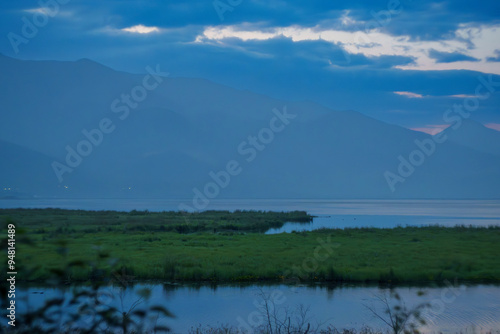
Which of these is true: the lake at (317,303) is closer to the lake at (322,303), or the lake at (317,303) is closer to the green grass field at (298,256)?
the lake at (322,303)

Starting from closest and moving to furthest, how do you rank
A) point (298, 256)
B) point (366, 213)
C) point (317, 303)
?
point (317, 303) < point (298, 256) < point (366, 213)

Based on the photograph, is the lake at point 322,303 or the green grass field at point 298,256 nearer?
the lake at point 322,303

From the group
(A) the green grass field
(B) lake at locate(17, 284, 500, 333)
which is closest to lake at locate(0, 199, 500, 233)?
(A) the green grass field

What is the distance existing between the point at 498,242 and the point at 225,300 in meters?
22.7

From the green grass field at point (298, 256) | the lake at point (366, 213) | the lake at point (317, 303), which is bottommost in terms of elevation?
the lake at point (317, 303)

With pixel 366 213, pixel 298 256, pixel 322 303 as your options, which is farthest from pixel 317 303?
pixel 366 213

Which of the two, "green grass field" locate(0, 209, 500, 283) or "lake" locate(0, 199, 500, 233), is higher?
"lake" locate(0, 199, 500, 233)

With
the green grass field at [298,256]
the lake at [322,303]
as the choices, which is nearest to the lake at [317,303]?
the lake at [322,303]

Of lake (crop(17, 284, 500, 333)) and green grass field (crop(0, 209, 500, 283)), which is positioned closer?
lake (crop(17, 284, 500, 333))

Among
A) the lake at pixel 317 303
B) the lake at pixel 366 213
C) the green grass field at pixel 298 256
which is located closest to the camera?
the lake at pixel 317 303

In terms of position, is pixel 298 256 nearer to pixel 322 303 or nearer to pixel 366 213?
pixel 322 303

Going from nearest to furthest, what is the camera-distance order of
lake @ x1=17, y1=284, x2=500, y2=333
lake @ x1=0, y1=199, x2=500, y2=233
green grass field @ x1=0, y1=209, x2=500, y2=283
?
lake @ x1=17, y1=284, x2=500, y2=333 → green grass field @ x1=0, y1=209, x2=500, y2=283 → lake @ x1=0, y1=199, x2=500, y2=233

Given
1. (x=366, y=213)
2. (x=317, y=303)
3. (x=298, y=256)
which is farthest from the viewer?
(x=366, y=213)

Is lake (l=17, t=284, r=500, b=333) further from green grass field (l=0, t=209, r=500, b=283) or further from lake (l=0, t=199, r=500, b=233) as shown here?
lake (l=0, t=199, r=500, b=233)
